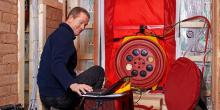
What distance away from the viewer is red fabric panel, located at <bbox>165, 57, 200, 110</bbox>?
119 inches

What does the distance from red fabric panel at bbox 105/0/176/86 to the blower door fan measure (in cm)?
11

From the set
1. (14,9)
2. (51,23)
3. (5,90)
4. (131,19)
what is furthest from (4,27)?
(131,19)

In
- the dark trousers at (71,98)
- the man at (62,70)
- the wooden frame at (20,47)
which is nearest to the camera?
the man at (62,70)

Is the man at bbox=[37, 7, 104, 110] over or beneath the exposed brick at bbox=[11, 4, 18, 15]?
beneath

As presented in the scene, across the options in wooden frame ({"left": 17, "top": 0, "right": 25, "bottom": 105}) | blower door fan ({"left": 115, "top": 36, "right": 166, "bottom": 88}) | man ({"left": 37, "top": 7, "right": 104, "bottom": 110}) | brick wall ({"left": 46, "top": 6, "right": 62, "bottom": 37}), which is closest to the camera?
man ({"left": 37, "top": 7, "right": 104, "bottom": 110})

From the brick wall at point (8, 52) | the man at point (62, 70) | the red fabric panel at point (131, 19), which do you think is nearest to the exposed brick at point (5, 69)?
the brick wall at point (8, 52)

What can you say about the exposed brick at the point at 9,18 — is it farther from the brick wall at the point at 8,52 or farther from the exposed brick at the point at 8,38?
the exposed brick at the point at 8,38

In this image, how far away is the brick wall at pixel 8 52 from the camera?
9.23 feet

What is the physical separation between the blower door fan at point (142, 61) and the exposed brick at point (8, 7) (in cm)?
127

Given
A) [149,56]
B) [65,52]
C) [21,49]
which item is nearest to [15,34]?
[21,49]

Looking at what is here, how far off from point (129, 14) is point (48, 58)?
1.42m

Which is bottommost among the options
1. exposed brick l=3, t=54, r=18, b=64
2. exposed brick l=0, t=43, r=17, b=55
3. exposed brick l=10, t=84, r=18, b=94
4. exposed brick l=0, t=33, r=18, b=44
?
exposed brick l=10, t=84, r=18, b=94

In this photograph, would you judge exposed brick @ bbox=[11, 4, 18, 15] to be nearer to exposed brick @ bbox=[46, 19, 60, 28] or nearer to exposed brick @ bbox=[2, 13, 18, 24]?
exposed brick @ bbox=[2, 13, 18, 24]

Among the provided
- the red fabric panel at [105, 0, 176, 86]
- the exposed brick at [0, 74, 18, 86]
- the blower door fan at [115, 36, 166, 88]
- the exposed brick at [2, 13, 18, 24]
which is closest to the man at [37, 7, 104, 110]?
the exposed brick at [0, 74, 18, 86]
